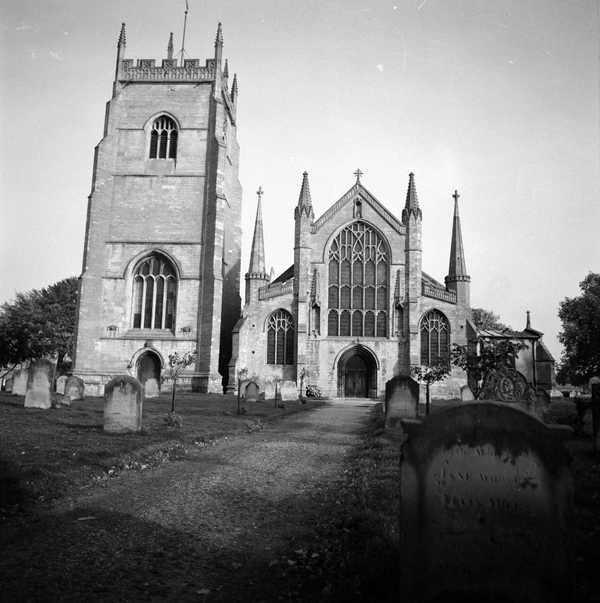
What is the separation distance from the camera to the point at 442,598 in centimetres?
307

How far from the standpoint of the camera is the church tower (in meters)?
31.3

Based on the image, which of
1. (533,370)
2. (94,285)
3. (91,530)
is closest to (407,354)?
(533,370)

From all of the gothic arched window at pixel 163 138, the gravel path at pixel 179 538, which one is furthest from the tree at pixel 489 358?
the gothic arched window at pixel 163 138

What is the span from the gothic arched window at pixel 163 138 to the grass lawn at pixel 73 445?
73.3ft

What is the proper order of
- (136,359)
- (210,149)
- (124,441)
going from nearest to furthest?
1. (124,441)
2. (136,359)
3. (210,149)

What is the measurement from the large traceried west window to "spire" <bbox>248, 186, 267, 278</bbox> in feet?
15.0

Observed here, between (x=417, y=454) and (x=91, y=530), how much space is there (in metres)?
3.20

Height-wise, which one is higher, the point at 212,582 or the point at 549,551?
the point at 549,551

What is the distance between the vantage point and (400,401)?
1364 centimetres

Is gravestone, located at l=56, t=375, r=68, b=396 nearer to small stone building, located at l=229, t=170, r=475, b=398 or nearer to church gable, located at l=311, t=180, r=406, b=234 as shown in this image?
small stone building, located at l=229, t=170, r=475, b=398

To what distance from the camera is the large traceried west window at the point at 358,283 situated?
1372 inches

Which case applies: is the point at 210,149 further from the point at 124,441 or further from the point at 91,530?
the point at 91,530

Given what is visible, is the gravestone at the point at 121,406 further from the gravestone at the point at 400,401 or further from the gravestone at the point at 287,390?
the gravestone at the point at 287,390

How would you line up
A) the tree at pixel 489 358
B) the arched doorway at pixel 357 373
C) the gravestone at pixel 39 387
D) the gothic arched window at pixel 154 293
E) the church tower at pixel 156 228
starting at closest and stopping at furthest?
the tree at pixel 489 358
the gravestone at pixel 39 387
the church tower at pixel 156 228
the gothic arched window at pixel 154 293
the arched doorway at pixel 357 373
